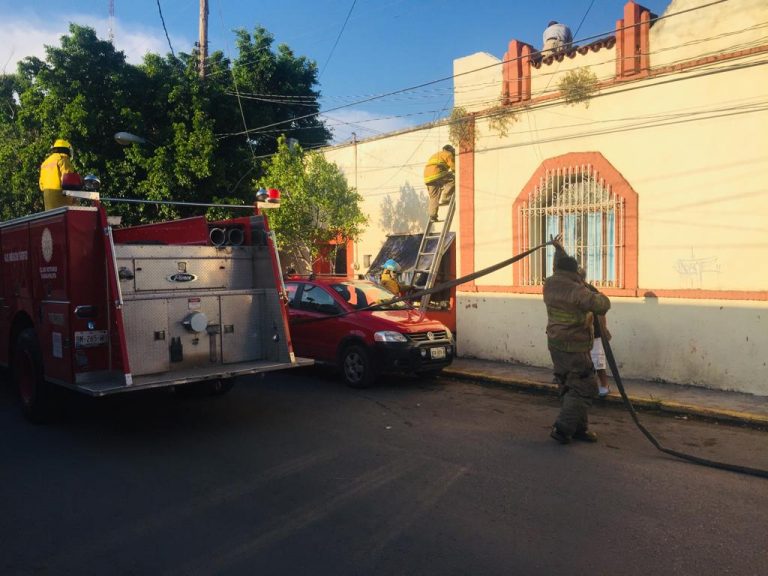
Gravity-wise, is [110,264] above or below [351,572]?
above

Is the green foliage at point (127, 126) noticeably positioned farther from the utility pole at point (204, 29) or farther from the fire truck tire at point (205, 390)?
the fire truck tire at point (205, 390)

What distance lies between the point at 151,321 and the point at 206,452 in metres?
1.53

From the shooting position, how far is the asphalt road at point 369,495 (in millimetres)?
3570

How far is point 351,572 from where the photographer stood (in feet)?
11.1

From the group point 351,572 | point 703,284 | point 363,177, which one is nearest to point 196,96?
point 363,177

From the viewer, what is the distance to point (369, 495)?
4.54 m

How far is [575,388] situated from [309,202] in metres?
9.13

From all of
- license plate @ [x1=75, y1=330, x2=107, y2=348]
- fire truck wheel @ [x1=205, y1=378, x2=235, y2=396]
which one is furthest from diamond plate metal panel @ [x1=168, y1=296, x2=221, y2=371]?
fire truck wheel @ [x1=205, y1=378, x2=235, y2=396]

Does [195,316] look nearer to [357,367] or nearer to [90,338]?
[90,338]

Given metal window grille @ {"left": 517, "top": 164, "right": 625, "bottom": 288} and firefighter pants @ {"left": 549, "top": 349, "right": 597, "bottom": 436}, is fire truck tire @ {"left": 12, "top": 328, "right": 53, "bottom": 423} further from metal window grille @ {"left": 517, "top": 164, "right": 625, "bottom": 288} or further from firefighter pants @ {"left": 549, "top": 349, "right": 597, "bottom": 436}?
metal window grille @ {"left": 517, "top": 164, "right": 625, "bottom": 288}

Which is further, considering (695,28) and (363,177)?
(363,177)

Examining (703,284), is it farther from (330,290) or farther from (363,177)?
(363,177)

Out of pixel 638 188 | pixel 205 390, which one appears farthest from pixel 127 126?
pixel 638 188

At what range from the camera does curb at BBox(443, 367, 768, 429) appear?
6.77 meters
